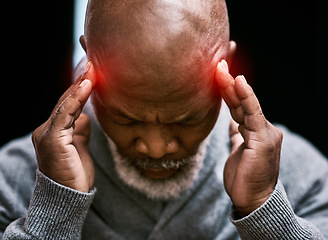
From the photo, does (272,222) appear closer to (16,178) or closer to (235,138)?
(235,138)

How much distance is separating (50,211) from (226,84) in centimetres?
50

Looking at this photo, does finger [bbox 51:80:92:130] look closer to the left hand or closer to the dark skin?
the dark skin

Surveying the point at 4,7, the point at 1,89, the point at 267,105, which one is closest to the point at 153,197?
the point at 267,105

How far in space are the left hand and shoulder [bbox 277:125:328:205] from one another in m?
A: 0.32

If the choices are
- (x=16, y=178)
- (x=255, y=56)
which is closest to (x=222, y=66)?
(x=16, y=178)

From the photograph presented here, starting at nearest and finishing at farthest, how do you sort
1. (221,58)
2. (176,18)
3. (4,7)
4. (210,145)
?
(176,18) < (221,58) < (210,145) < (4,7)

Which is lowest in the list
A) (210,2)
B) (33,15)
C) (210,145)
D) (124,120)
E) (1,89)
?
(1,89)

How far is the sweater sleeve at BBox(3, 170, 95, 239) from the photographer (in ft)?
3.27

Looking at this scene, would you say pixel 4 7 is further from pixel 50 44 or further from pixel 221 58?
pixel 221 58

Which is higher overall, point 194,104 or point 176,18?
point 176,18

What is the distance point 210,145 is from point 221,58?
14.4 inches

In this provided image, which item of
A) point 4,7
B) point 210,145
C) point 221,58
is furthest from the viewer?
point 4,7

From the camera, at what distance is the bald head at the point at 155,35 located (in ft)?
A: 2.97

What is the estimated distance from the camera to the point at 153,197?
4.08ft
